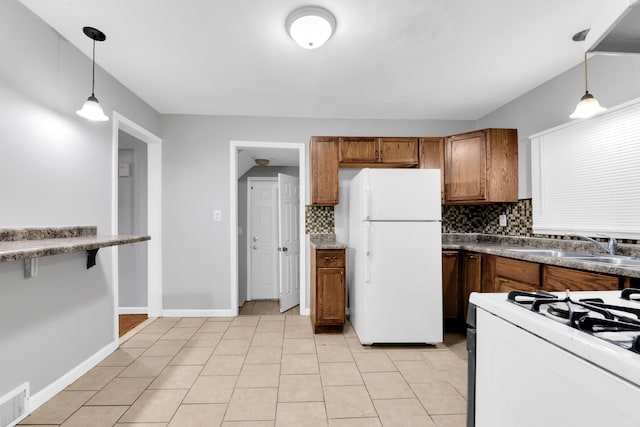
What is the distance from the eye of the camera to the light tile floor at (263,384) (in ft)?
5.68

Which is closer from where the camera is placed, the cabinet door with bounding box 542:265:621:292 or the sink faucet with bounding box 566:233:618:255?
the cabinet door with bounding box 542:265:621:292

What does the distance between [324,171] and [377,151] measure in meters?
0.68

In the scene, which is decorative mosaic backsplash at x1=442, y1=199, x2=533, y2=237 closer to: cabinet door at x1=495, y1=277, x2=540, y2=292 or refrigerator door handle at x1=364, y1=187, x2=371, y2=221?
cabinet door at x1=495, y1=277, x2=540, y2=292

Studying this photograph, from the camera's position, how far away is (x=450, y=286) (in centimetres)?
304

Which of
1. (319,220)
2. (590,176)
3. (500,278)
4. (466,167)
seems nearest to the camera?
(590,176)

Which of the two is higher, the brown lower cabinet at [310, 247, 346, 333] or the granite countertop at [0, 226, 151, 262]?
the granite countertop at [0, 226, 151, 262]

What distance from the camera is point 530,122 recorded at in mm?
2945

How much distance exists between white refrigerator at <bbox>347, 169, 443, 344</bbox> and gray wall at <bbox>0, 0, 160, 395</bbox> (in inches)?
89.8

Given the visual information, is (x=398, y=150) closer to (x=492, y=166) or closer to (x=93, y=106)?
(x=492, y=166)

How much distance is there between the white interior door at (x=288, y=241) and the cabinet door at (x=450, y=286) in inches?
74.0

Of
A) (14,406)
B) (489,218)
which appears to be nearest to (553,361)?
(14,406)

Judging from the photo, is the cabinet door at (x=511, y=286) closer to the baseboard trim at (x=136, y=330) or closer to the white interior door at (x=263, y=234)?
the white interior door at (x=263, y=234)

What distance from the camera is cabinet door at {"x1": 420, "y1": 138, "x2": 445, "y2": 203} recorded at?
3439 mm

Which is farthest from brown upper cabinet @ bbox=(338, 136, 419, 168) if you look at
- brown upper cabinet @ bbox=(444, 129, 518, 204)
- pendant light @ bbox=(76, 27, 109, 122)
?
pendant light @ bbox=(76, 27, 109, 122)
